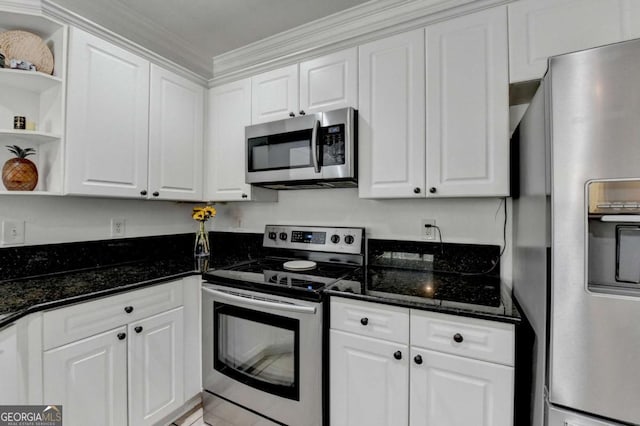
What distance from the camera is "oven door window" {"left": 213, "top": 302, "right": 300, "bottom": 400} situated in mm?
1566

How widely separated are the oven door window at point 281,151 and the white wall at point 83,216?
35.0 inches

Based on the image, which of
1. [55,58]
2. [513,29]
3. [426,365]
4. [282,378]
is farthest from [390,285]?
[55,58]

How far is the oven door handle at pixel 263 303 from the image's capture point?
149cm

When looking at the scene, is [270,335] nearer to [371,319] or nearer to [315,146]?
[371,319]

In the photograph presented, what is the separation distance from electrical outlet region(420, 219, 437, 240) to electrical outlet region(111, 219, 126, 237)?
2031 mm

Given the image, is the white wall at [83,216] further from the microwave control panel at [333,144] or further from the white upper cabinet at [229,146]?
the microwave control panel at [333,144]

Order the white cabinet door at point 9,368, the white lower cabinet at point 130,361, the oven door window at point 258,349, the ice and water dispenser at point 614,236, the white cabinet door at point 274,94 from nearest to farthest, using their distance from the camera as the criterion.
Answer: the ice and water dispenser at point 614,236, the white cabinet door at point 9,368, the white lower cabinet at point 130,361, the oven door window at point 258,349, the white cabinet door at point 274,94

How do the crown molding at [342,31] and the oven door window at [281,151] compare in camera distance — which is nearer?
the crown molding at [342,31]

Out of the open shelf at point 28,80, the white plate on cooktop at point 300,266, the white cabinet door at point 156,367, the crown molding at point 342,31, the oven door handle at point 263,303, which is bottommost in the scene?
the white cabinet door at point 156,367

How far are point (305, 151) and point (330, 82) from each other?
46 centimetres

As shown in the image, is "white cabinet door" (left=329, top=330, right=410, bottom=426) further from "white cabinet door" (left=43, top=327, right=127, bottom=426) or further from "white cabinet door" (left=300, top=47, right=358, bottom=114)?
"white cabinet door" (left=300, top=47, right=358, bottom=114)

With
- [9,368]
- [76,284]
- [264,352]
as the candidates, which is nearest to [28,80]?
[76,284]

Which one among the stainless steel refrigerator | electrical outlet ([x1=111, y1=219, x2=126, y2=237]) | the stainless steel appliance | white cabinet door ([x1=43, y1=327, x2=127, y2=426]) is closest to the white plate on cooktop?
the stainless steel appliance

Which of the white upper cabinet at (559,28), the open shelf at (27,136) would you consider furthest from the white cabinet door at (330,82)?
the open shelf at (27,136)
